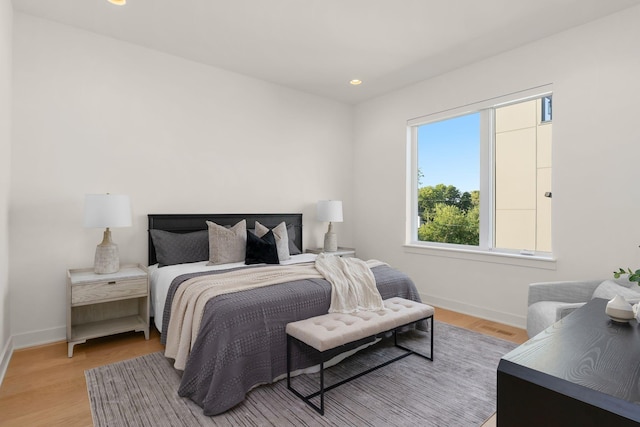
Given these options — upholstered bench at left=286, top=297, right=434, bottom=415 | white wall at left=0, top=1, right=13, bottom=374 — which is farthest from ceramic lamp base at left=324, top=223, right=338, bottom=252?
white wall at left=0, top=1, right=13, bottom=374

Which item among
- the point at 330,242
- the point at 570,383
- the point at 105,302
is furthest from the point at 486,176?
the point at 105,302

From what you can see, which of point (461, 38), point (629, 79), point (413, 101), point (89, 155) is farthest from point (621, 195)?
point (89, 155)

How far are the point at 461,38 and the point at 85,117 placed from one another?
3.56 m

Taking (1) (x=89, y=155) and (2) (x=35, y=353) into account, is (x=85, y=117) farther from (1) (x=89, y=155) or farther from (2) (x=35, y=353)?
(2) (x=35, y=353)

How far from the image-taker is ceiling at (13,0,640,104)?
2.73m

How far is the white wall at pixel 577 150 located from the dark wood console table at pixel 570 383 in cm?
206

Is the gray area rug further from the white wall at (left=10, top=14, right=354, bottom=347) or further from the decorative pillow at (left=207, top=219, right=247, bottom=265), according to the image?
the white wall at (left=10, top=14, right=354, bottom=347)

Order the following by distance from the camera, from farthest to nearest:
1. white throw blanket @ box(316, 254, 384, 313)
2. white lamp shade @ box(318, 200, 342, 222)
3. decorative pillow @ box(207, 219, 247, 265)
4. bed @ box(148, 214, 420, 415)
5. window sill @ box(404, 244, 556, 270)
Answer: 1. white lamp shade @ box(318, 200, 342, 222)
2. decorative pillow @ box(207, 219, 247, 265)
3. window sill @ box(404, 244, 556, 270)
4. white throw blanket @ box(316, 254, 384, 313)
5. bed @ box(148, 214, 420, 415)

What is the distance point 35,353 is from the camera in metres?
2.75

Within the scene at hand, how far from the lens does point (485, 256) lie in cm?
369

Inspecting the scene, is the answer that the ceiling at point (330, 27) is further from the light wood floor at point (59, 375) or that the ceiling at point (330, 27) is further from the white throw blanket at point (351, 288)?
the light wood floor at point (59, 375)

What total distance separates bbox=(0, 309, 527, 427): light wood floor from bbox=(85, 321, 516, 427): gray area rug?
10 centimetres

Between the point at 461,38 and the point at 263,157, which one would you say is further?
the point at 263,157

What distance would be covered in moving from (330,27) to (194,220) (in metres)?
2.36
